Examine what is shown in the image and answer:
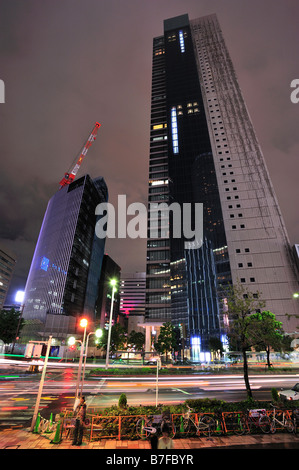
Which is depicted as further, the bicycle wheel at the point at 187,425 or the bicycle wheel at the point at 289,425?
the bicycle wheel at the point at 289,425

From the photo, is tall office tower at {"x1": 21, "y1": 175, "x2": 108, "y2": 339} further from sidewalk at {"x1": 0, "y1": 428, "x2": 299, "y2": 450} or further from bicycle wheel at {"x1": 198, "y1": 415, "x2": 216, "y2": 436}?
bicycle wheel at {"x1": 198, "y1": 415, "x2": 216, "y2": 436}

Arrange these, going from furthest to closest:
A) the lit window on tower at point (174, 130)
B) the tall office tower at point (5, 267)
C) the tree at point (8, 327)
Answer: the tall office tower at point (5, 267) → the lit window on tower at point (174, 130) → the tree at point (8, 327)

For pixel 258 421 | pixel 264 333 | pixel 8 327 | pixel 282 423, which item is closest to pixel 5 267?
pixel 8 327

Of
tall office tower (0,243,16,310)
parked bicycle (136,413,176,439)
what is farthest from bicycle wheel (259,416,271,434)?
tall office tower (0,243,16,310)

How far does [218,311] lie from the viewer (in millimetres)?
79062

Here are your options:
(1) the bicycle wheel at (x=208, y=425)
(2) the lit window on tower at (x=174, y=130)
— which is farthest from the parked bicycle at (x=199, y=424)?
(2) the lit window on tower at (x=174, y=130)

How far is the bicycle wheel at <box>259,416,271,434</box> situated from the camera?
11323mm

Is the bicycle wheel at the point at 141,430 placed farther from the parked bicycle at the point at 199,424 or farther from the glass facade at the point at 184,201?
the glass facade at the point at 184,201

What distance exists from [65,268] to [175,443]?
304 ft

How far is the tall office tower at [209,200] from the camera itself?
3123 inches

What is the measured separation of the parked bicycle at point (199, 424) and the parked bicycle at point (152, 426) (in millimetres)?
947

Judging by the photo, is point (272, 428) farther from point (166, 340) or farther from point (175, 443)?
point (166, 340)

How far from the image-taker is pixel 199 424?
35.9 feet

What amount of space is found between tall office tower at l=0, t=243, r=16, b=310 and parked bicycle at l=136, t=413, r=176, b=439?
156396 millimetres
